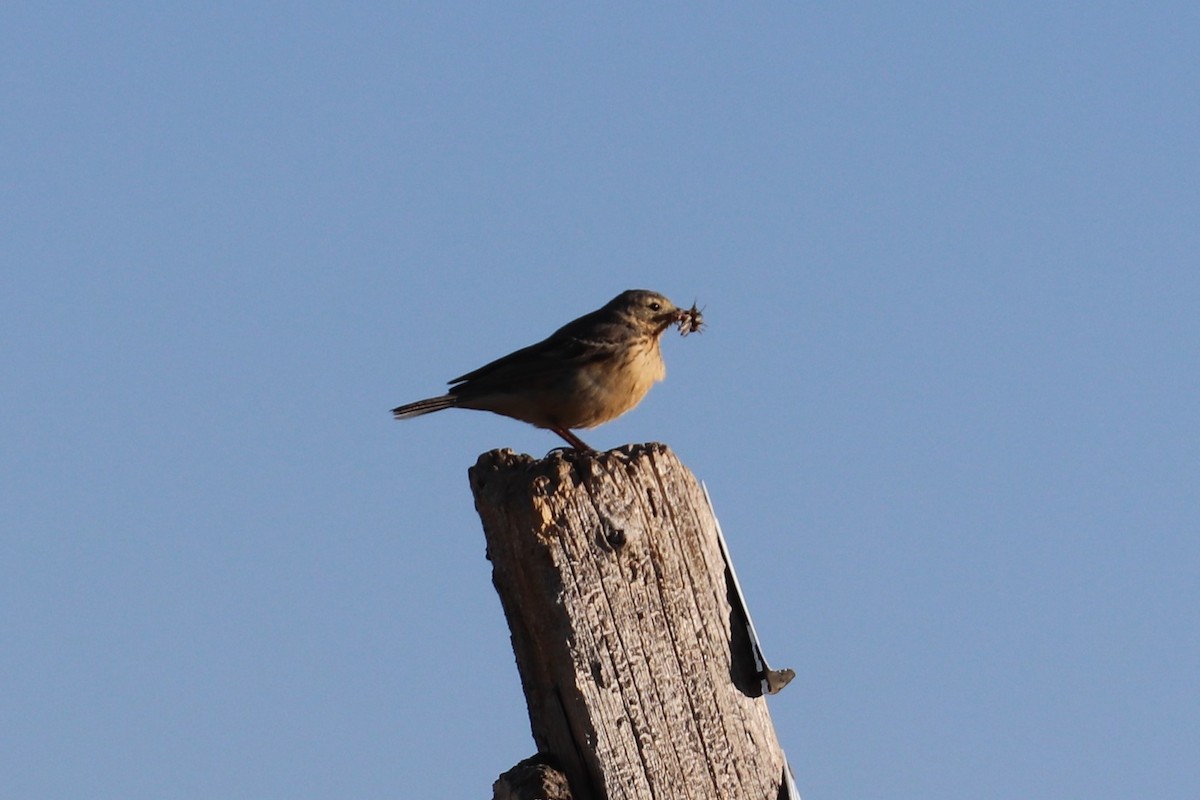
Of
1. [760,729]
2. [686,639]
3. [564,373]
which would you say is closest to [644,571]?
[686,639]

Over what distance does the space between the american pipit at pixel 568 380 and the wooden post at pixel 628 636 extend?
4587 millimetres

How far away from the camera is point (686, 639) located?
4.36 m

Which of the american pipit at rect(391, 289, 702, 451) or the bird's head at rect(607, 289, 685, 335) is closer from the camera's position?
the american pipit at rect(391, 289, 702, 451)

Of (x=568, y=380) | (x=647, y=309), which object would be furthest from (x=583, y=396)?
(x=647, y=309)

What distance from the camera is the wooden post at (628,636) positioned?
4.27 metres

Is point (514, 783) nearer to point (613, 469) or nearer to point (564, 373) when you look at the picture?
point (613, 469)

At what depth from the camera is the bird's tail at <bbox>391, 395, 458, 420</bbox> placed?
31.2ft

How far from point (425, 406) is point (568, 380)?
978mm

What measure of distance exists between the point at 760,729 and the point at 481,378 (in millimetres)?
5366

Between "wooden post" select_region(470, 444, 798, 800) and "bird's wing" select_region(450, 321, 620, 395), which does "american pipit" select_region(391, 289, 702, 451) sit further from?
"wooden post" select_region(470, 444, 798, 800)

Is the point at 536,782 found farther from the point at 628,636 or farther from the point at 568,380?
the point at 568,380

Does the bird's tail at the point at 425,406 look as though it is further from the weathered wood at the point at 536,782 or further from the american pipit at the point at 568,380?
the weathered wood at the point at 536,782

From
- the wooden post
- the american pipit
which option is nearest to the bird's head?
the american pipit

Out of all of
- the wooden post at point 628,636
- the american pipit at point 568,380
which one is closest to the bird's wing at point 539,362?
the american pipit at point 568,380
